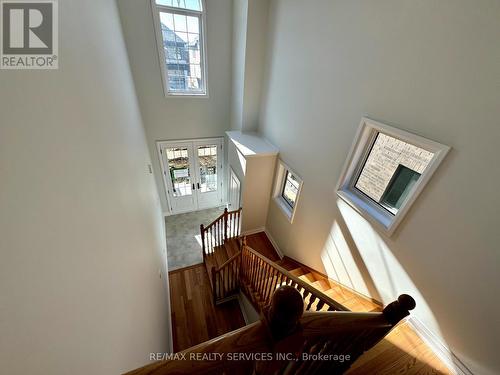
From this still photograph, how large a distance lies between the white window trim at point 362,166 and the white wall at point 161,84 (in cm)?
331

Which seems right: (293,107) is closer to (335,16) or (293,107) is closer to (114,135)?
(335,16)

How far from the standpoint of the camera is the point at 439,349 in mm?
1608

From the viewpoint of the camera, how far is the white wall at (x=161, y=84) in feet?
10.8

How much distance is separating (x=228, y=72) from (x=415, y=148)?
3.78 m

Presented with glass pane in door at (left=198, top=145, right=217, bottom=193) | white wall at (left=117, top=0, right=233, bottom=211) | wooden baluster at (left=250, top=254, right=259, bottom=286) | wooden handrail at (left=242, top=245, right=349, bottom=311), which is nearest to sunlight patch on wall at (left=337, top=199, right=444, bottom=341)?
wooden handrail at (left=242, top=245, right=349, bottom=311)

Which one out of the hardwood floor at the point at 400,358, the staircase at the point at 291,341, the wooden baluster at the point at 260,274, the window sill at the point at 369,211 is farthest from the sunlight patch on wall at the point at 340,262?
the staircase at the point at 291,341

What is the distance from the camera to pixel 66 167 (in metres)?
0.87

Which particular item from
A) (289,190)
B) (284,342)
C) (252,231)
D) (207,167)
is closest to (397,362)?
(284,342)

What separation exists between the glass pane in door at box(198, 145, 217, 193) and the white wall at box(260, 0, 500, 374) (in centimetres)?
295

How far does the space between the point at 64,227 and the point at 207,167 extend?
14.9 ft

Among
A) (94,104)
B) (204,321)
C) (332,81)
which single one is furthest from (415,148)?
(204,321)

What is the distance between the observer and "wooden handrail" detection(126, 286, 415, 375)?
51cm

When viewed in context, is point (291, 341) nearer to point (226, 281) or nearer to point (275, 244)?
point (226, 281)

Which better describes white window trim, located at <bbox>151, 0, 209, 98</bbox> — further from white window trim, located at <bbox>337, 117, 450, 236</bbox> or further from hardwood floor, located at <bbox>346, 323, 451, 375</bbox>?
hardwood floor, located at <bbox>346, 323, 451, 375</bbox>
